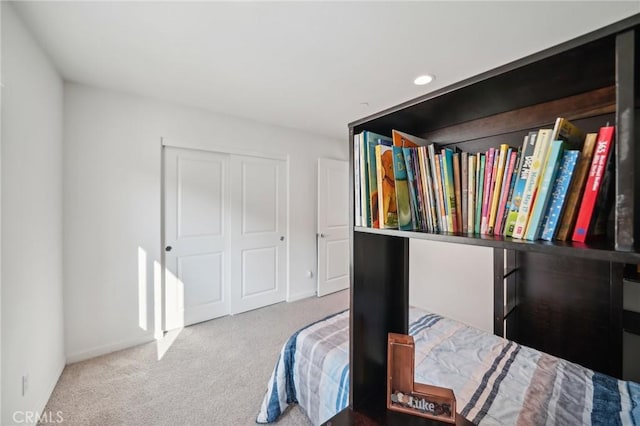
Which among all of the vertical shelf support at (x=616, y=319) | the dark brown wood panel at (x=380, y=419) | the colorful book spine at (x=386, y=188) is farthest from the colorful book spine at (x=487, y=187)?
the vertical shelf support at (x=616, y=319)

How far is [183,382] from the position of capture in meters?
1.93

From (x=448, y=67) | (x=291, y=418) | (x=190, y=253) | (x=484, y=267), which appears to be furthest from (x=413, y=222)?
(x=190, y=253)

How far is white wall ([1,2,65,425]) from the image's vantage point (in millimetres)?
1284

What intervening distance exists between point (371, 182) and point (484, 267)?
93.1 inches

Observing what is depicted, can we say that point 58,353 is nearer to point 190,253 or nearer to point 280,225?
point 190,253

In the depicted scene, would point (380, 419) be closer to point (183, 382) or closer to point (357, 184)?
point (357, 184)

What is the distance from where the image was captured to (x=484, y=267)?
2.55m

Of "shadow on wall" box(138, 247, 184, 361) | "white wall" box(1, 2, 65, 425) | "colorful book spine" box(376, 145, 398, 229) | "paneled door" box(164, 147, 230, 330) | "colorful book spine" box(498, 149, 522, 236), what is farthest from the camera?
"paneled door" box(164, 147, 230, 330)

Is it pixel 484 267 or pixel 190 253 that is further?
pixel 190 253

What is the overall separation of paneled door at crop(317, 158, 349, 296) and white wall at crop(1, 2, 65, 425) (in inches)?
107

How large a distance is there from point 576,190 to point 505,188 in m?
0.12

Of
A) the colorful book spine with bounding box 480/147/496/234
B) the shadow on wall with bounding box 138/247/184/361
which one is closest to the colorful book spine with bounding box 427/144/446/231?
the colorful book spine with bounding box 480/147/496/234

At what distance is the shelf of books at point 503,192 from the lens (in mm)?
479

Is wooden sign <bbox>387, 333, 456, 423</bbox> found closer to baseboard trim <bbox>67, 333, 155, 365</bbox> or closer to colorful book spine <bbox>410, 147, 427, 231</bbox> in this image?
colorful book spine <bbox>410, 147, 427, 231</bbox>
